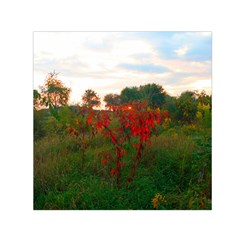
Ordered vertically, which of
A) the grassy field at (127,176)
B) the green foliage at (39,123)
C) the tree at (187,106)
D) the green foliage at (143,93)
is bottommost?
the grassy field at (127,176)

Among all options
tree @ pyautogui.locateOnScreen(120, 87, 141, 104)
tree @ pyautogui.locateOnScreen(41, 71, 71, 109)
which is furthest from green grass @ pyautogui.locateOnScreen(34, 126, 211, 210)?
tree @ pyautogui.locateOnScreen(120, 87, 141, 104)

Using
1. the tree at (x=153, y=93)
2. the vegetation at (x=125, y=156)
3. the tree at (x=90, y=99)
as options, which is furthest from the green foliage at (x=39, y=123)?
the tree at (x=153, y=93)

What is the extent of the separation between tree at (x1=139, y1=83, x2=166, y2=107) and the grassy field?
0.59m

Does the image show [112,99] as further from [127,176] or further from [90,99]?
[127,176]

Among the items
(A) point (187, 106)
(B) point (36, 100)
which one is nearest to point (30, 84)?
(B) point (36, 100)

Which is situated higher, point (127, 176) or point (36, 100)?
point (36, 100)

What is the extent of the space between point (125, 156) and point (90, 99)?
959 mm

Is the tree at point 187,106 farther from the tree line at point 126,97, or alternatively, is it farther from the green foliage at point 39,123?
the green foliage at point 39,123

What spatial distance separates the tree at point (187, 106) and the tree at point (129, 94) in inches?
26.1

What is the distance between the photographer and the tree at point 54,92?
4855mm

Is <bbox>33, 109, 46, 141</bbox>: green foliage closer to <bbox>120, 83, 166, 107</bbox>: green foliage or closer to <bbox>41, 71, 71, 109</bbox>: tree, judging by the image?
<bbox>41, 71, 71, 109</bbox>: tree

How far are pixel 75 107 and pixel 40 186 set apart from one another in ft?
4.23

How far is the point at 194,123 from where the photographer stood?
5.52 meters

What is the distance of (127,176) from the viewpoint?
15.3ft
